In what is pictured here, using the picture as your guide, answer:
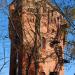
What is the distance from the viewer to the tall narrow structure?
33.5 metres

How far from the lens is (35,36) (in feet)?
113

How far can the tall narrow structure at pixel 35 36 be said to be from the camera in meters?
33.5

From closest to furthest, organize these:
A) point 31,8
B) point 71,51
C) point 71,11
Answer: point 71,11, point 71,51, point 31,8

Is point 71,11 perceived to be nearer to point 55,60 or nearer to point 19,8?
point 19,8

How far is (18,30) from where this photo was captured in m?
34.8

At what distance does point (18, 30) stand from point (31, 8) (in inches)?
79.8

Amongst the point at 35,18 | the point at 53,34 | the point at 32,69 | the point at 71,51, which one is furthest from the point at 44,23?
the point at 71,51

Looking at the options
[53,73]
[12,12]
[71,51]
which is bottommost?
[53,73]

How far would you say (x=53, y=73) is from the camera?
46.9m

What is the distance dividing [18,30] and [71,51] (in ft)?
16.3

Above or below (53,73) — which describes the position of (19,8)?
above

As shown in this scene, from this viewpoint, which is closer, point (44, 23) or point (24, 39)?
point (24, 39)

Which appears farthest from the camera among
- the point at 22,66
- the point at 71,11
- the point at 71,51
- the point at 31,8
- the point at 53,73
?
the point at 53,73

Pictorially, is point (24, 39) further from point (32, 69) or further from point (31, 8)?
point (32, 69)
